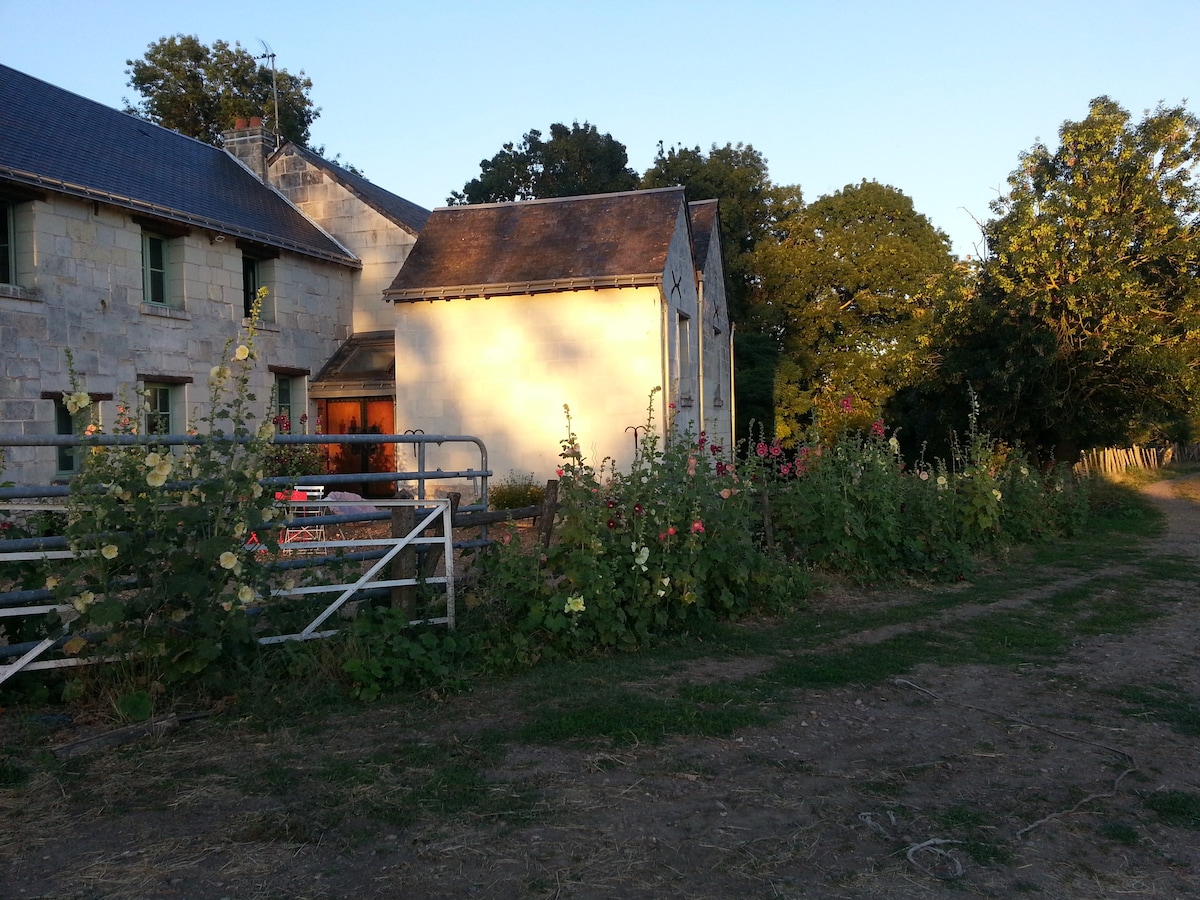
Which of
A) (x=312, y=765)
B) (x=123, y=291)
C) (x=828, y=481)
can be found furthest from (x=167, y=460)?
(x=123, y=291)

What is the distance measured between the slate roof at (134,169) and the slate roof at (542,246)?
2.53 meters

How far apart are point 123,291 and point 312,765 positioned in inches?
530

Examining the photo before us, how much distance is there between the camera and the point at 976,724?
5207mm

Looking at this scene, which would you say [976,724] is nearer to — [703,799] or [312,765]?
[703,799]

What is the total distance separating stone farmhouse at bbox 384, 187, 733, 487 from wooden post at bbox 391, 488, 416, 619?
35.0 feet

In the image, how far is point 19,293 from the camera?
13.9 meters

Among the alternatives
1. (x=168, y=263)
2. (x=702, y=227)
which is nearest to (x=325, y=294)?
(x=168, y=263)

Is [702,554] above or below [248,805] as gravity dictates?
above

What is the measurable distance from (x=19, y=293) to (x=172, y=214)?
2.93 meters

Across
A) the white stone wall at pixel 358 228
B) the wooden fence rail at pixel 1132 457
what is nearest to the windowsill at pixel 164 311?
the white stone wall at pixel 358 228

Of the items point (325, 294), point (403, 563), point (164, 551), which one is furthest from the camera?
point (325, 294)

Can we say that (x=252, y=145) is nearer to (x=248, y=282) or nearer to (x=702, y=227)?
(x=248, y=282)

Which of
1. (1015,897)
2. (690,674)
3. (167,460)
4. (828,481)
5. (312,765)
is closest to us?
(1015,897)

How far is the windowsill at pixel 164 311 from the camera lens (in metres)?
16.1
